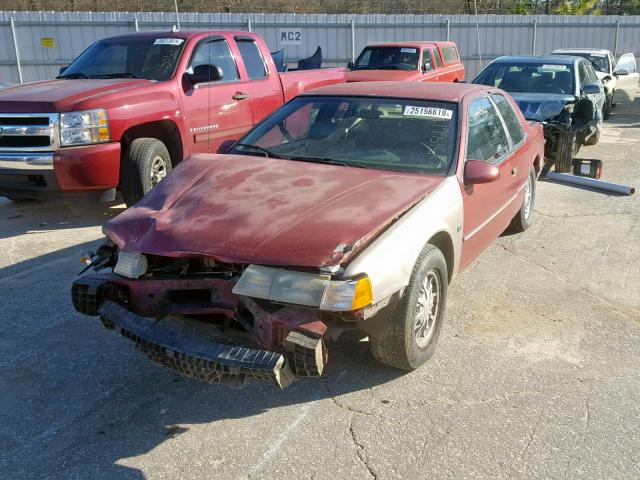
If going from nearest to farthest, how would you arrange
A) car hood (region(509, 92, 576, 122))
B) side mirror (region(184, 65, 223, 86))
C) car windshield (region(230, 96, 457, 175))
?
car windshield (region(230, 96, 457, 175)) < side mirror (region(184, 65, 223, 86)) < car hood (region(509, 92, 576, 122))

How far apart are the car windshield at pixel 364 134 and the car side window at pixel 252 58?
3564mm

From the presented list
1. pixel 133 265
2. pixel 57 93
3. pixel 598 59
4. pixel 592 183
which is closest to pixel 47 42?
pixel 57 93

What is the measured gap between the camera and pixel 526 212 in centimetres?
664

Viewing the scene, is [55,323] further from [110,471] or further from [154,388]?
[110,471]

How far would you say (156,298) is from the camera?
349 cm

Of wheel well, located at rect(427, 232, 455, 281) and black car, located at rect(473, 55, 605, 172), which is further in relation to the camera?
black car, located at rect(473, 55, 605, 172)

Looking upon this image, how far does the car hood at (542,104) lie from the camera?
367 inches

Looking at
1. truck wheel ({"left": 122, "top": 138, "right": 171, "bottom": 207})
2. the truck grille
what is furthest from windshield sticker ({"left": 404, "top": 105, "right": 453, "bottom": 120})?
the truck grille

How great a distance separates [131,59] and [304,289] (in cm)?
561

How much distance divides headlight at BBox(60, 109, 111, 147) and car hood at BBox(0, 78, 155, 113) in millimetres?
106

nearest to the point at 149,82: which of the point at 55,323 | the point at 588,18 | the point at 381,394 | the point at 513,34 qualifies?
the point at 55,323

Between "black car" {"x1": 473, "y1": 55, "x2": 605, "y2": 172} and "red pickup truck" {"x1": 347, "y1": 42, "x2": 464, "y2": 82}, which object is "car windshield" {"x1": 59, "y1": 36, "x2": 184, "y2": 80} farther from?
"red pickup truck" {"x1": 347, "y1": 42, "x2": 464, "y2": 82}

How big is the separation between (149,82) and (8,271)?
106 inches

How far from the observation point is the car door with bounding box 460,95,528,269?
14.8 ft
